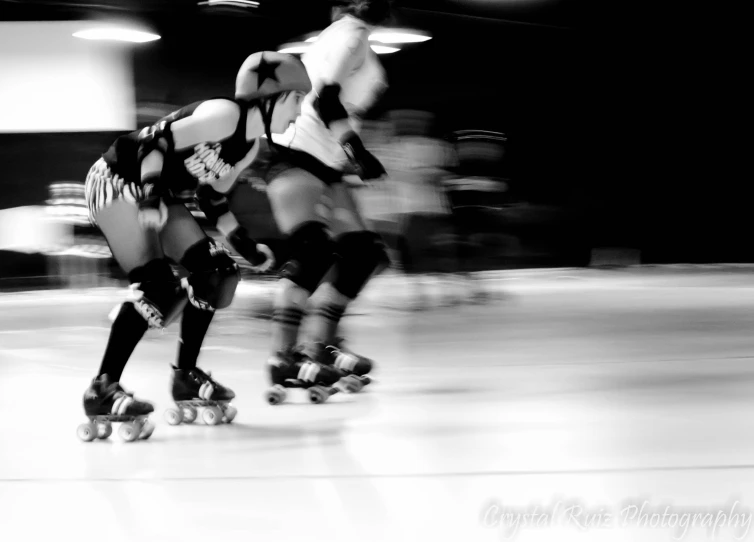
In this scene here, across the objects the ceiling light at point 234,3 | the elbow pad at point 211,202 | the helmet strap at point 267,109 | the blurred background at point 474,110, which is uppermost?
the ceiling light at point 234,3

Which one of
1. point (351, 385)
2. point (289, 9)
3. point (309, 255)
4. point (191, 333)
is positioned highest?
point (289, 9)

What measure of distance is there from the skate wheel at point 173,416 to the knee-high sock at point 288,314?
519mm

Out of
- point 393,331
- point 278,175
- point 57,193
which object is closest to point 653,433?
point 278,175

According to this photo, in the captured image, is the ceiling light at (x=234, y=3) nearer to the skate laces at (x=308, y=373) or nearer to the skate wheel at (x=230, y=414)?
the skate laces at (x=308, y=373)

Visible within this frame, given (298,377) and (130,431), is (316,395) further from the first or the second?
(130,431)

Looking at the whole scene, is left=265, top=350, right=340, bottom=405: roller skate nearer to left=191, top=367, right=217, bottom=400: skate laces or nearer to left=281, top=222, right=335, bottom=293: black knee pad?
left=281, top=222, right=335, bottom=293: black knee pad

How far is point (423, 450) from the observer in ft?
8.30

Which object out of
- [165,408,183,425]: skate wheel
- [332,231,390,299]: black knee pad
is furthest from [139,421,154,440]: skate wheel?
[332,231,390,299]: black knee pad

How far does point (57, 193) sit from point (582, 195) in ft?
20.7

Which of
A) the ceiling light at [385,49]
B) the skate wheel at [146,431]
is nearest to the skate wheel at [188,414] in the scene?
the skate wheel at [146,431]

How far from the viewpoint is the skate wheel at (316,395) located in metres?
3.37

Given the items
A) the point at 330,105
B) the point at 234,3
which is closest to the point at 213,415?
the point at 330,105

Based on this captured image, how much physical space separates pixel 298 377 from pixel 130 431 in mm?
763

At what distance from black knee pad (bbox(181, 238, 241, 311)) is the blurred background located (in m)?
8.68
